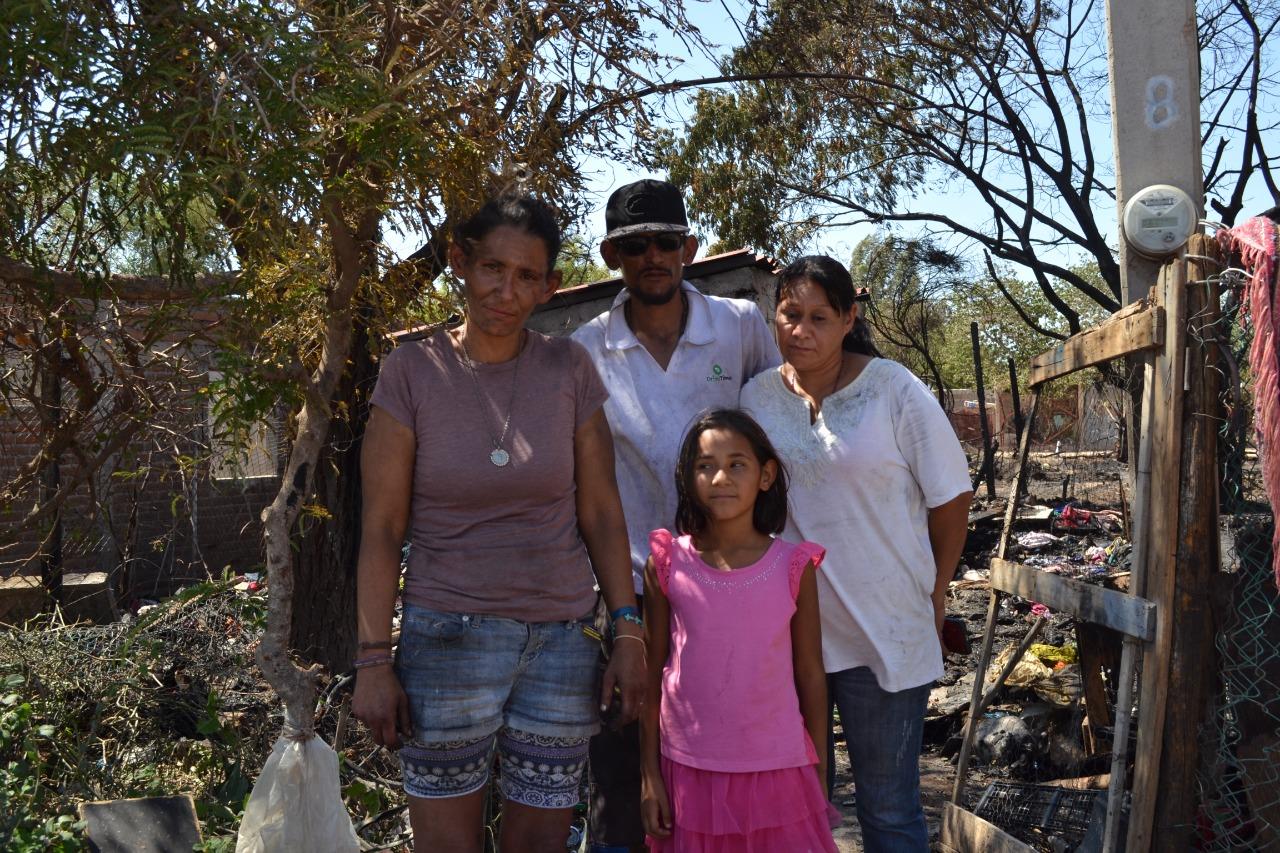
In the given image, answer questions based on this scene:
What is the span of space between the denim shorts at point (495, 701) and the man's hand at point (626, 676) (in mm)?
36

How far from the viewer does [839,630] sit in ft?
9.30

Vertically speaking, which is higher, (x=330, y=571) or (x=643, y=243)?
(x=643, y=243)

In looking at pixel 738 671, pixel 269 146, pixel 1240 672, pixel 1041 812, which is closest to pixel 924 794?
pixel 1041 812

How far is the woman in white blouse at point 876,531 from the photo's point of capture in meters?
2.78

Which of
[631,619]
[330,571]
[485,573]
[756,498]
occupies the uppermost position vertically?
[756,498]

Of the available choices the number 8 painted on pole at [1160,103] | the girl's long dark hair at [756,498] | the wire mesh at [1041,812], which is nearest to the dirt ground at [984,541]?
the wire mesh at [1041,812]

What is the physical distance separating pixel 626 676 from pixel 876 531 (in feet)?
2.48

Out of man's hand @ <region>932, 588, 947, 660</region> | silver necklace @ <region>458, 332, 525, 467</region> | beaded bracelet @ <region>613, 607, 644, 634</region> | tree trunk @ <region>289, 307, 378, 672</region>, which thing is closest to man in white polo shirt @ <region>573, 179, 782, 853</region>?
beaded bracelet @ <region>613, 607, 644, 634</region>

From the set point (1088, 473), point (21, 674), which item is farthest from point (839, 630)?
point (1088, 473)

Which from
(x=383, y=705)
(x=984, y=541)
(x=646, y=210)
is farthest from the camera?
(x=984, y=541)

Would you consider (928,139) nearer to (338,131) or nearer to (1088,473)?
(1088,473)

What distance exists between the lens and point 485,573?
A: 7.82ft

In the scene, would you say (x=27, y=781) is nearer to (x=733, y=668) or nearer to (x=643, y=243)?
(x=733, y=668)

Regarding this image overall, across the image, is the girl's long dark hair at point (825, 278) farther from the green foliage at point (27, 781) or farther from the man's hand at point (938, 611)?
the green foliage at point (27, 781)
